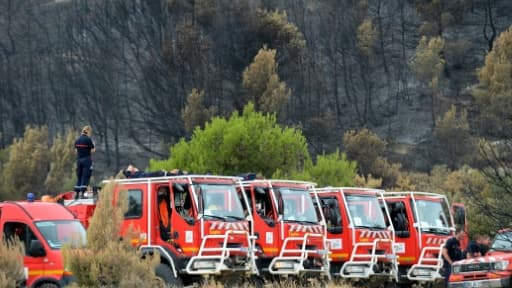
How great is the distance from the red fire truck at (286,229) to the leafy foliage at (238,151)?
73.0 feet

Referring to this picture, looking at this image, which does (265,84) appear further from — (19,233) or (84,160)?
(19,233)

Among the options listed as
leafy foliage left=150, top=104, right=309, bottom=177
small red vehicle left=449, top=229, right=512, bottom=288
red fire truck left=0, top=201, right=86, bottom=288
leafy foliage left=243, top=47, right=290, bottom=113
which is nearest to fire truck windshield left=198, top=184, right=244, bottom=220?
red fire truck left=0, top=201, right=86, bottom=288

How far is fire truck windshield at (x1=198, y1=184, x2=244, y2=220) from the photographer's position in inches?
827

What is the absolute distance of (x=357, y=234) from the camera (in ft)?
83.8

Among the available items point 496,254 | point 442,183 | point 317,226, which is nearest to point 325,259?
point 317,226

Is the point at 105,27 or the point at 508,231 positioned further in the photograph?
the point at 105,27

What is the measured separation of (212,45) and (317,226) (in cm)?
6124

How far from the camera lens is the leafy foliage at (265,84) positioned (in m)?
74.1

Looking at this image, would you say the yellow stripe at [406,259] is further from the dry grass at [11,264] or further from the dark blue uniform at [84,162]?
the dry grass at [11,264]

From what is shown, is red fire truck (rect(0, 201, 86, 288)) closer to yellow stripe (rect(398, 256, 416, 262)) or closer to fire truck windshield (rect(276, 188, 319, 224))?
fire truck windshield (rect(276, 188, 319, 224))

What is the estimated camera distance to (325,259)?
23.9m

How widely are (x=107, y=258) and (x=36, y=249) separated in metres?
2.96

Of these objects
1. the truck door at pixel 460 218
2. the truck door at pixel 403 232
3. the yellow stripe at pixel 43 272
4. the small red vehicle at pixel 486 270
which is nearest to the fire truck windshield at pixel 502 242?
the small red vehicle at pixel 486 270

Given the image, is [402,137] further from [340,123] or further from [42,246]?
[42,246]
